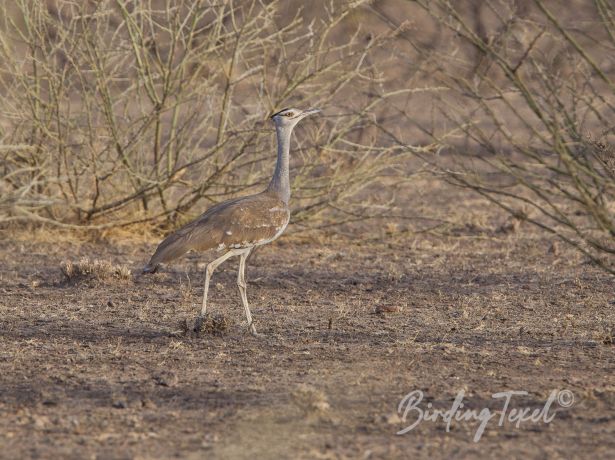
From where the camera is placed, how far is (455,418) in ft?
14.9

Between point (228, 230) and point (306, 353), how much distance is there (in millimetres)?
989

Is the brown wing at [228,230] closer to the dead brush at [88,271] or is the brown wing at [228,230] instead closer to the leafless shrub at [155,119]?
the dead brush at [88,271]

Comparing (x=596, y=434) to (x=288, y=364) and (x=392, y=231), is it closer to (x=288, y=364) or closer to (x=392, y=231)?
(x=288, y=364)

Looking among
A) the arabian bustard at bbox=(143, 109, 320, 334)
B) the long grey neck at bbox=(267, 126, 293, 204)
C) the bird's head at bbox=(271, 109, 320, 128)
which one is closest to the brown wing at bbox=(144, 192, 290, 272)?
the arabian bustard at bbox=(143, 109, 320, 334)

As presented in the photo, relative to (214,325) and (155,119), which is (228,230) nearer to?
(214,325)

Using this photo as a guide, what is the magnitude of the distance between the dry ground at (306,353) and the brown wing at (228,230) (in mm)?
494

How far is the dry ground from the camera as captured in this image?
4309 millimetres

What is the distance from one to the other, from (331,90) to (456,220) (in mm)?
2018

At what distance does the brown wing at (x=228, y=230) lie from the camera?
6.29 metres

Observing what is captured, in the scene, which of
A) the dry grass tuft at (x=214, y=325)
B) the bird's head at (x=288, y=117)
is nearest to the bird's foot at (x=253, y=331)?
the dry grass tuft at (x=214, y=325)

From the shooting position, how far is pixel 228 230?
20.9 feet

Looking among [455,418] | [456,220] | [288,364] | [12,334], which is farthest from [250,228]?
[456,220]

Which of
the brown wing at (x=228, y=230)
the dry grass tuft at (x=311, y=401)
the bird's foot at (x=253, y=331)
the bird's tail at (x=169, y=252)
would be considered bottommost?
the dry grass tuft at (x=311, y=401)

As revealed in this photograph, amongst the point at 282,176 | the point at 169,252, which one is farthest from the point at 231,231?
the point at 282,176
